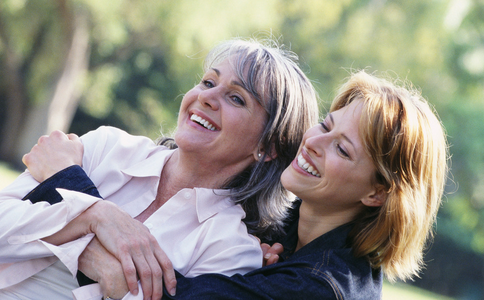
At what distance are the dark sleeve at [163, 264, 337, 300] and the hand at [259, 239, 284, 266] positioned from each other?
23cm

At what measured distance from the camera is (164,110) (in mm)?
19641

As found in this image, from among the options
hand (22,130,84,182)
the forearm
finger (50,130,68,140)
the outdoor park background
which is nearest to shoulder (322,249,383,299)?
the forearm

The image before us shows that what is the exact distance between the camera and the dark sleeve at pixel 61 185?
231 centimetres

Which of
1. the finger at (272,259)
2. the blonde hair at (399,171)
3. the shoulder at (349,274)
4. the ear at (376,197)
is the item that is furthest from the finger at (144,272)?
the ear at (376,197)

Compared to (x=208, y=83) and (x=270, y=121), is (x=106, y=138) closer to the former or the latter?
(x=208, y=83)

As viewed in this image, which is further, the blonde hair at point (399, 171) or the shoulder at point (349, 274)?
the blonde hair at point (399, 171)

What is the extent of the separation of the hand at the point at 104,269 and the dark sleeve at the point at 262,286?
0.20 metres

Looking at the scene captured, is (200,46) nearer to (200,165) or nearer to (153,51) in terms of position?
(153,51)

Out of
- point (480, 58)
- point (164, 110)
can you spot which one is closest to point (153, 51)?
point (164, 110)

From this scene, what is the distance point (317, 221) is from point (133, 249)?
88cm

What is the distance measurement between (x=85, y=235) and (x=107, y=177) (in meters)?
0.43

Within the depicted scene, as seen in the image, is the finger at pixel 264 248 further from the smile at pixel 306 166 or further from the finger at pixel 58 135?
the finger at pixel 58 135

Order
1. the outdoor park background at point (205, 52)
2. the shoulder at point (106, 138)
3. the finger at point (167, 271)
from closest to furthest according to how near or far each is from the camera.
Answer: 1. the finger at point (167, 271)
2. the shoulder at point (106, 138)
3. the outdoor park background at point (205, 52)

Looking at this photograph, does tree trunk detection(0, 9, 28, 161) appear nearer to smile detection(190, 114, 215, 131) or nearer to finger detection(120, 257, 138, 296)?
smile detection(190, 114, 215, 131)
